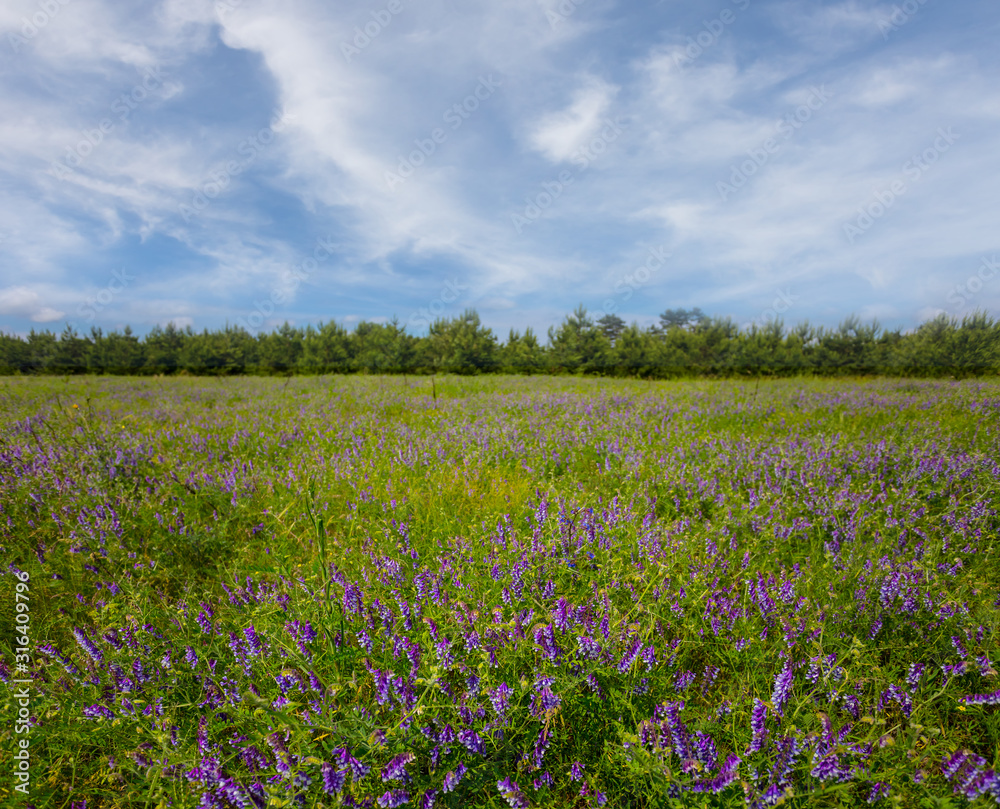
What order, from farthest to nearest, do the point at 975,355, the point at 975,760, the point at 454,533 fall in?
the point at 975,355
the point at 454,533
the point at 975,760

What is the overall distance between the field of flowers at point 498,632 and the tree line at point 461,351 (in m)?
24.3

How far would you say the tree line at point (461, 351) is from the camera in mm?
30125

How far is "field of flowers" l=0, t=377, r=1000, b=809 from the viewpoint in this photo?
57.0 inches

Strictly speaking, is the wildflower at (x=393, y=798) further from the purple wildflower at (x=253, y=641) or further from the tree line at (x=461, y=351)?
the tree line at (x=461, y=351)

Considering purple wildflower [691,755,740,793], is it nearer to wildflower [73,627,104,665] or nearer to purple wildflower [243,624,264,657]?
purple wildflower [243,624,264,657]

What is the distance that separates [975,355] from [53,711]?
1178 inches

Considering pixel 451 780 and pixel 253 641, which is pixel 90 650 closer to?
pixel 253 641

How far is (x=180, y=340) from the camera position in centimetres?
3722

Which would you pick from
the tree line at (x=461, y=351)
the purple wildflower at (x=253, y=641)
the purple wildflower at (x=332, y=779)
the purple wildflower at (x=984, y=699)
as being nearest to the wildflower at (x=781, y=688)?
the purple wildflower at (x=984, y=699)

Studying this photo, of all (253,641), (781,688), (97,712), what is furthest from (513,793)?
(97,712)

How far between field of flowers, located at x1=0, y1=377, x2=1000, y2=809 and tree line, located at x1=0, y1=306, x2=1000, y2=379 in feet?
79.7

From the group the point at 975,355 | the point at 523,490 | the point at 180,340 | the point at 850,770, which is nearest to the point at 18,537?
the point at 523,490

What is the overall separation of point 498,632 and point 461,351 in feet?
108

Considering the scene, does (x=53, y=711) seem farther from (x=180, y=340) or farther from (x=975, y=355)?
(x=180, y=340)
